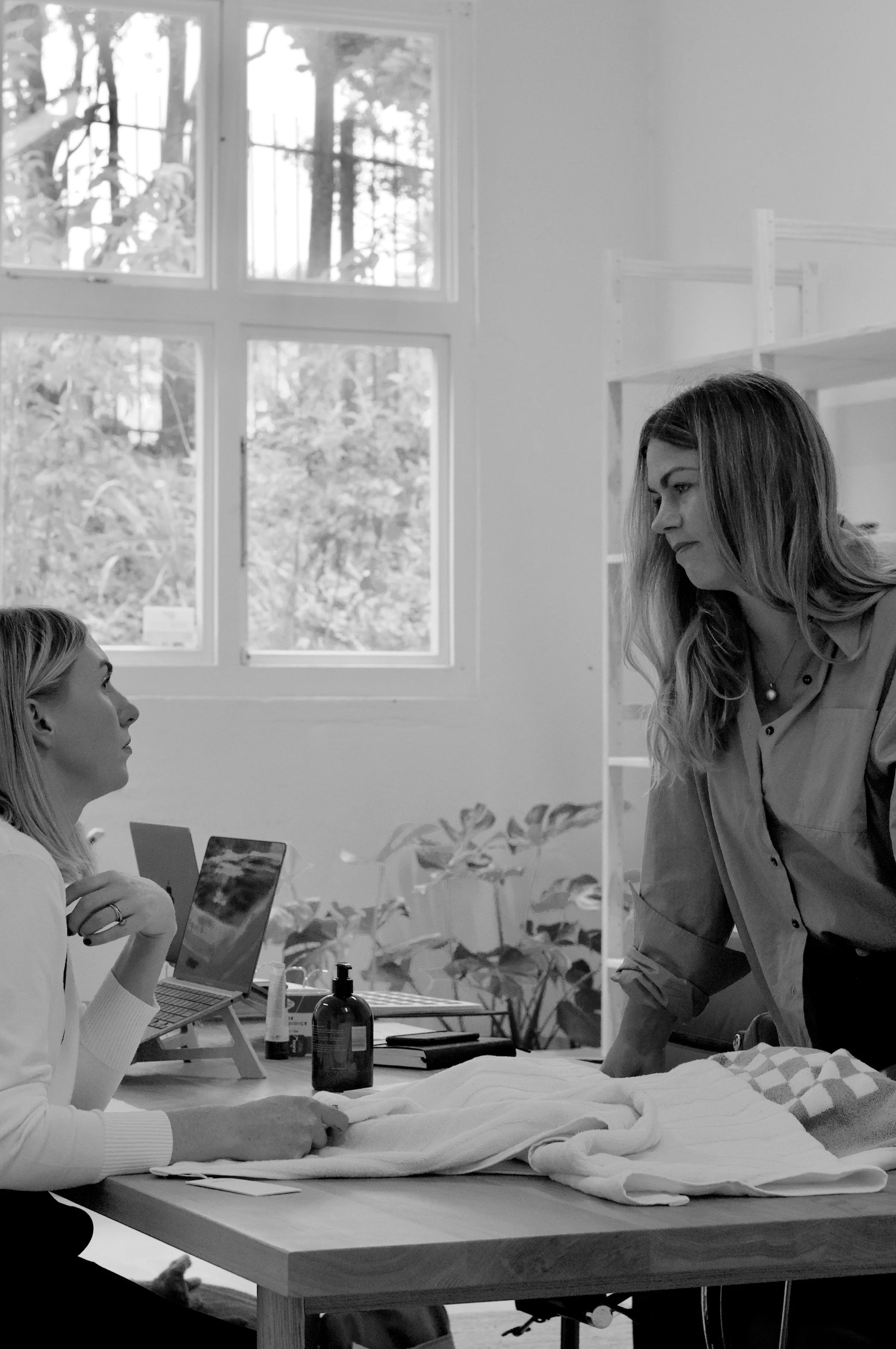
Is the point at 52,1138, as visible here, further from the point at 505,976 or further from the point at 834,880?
the point at 505,976

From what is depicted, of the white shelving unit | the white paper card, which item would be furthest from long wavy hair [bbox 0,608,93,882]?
the white shelving unit

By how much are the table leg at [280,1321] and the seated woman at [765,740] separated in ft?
2.21

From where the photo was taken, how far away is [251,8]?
190 inches

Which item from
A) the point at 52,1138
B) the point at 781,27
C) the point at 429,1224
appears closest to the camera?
the point at 429,1224

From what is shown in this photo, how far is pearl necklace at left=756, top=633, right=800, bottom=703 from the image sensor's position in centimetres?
197

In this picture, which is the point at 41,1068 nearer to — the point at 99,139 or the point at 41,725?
the point at 41,725

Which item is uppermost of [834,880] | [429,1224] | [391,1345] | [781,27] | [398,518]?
[781,27]

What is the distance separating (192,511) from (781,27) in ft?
6.84

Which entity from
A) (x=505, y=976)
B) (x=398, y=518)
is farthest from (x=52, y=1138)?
(x=398, y=518)

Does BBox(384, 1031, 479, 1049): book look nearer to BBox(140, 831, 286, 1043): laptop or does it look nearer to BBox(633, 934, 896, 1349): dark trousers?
BBox(140, 831, 286, 1043): laptop

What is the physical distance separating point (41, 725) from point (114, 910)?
9.1 inches

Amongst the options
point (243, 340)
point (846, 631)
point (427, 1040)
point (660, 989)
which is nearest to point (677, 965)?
point (660, 989)

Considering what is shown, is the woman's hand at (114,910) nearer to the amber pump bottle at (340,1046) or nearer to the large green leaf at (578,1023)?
the amber pump bottle at (340,1046)

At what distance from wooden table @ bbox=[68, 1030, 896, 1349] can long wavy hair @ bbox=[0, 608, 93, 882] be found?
44 cm
